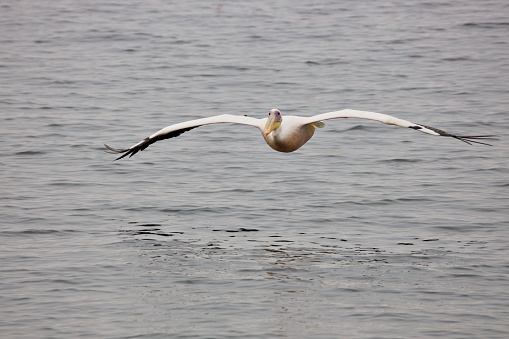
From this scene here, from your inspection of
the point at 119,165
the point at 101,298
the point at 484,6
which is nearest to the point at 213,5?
the point at 484,6

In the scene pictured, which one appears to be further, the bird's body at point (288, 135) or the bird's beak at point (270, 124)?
the bird's body at point (288, 135)

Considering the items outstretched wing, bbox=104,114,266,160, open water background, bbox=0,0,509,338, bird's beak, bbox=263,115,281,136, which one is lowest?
open water background, bbox=0,0,509,338

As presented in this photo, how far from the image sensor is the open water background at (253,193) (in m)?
13.4

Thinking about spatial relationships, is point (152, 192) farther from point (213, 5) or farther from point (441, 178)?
point (213, 5)

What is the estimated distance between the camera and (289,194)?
17672 mm

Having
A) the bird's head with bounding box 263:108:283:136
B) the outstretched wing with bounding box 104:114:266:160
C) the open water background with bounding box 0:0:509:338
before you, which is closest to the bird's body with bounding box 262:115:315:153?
the bird's head with bounding box 263:108:283:136

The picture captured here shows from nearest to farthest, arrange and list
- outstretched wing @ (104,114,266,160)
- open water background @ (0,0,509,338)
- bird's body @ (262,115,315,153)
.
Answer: open water background @ (0,0,509,338) → bird's body @ (262,115,315,153) → outstretched wing @ (104,114,266,160)

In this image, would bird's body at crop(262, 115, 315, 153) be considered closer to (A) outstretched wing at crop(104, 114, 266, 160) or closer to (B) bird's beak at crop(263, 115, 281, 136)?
(B) bird's beak at crop(263, 115, 281, 136)

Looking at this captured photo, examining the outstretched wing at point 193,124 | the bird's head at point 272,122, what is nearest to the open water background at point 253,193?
the outstretched wing at point 193,124

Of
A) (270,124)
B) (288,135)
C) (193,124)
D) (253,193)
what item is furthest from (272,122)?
(253,193)

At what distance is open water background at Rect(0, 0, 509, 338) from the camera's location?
529 inches

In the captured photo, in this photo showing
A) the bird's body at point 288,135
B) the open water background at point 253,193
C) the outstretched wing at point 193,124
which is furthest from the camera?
the outstretched wing at point 193,124

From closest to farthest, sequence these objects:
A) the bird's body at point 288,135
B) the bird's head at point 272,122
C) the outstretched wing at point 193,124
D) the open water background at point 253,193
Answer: the open water background at point 253,193
the bird's head at point 272,122
the bird's body at point 288,135
the outstretched wing at point 193,124

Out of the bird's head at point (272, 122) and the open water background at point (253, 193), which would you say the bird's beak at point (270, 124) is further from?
the open water background at point (253, 193)
